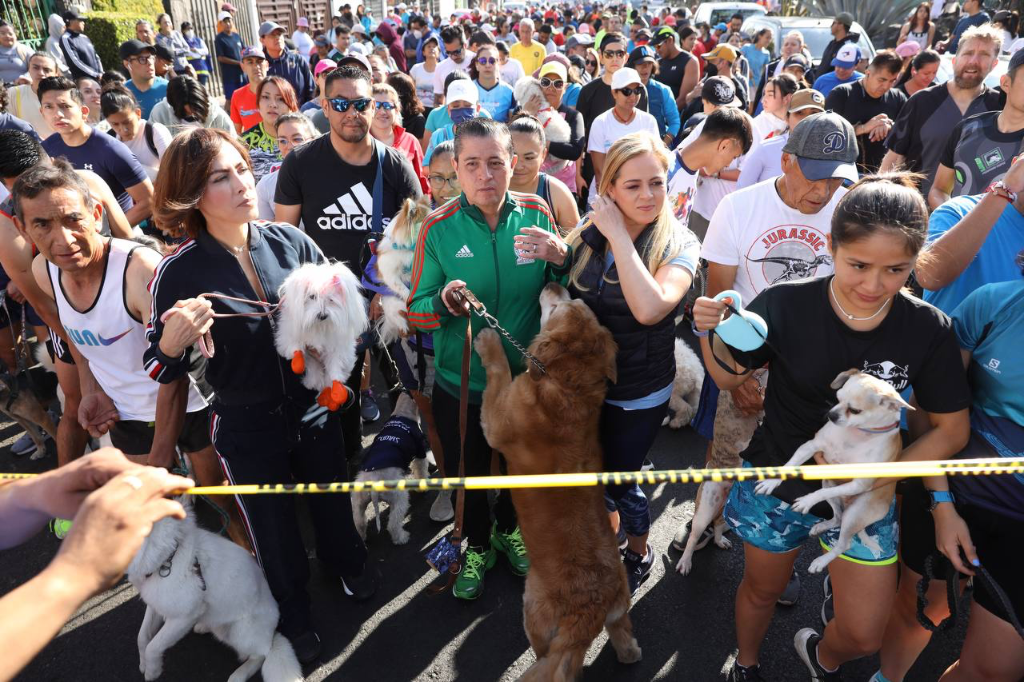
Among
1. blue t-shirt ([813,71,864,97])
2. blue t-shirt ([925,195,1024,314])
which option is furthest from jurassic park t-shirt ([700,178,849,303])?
blue t-shirt ([813,71,864,97])

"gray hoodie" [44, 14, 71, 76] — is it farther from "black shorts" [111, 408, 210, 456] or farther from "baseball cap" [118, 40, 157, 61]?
"black shorts" [111, 408, 210, 456]

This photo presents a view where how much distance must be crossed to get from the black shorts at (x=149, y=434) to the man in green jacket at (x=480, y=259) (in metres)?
1.23

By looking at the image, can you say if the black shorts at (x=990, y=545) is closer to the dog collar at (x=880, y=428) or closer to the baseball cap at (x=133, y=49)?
the dog collar at (x=880, y=428)

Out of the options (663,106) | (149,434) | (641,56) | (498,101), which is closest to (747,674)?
(149,434)

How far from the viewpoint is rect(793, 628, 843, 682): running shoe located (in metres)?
2.58

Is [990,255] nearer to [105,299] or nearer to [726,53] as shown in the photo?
[105,299]

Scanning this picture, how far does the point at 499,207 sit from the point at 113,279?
70.9 inches

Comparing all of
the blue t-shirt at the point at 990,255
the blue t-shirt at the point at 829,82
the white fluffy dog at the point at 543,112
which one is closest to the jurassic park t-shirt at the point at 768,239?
the blue t-shirt at the point at 990,255

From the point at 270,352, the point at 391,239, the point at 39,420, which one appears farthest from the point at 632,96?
the point at 39,420

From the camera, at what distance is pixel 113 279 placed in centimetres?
280

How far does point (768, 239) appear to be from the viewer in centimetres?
304

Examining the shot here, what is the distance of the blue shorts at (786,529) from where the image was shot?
7.13ft

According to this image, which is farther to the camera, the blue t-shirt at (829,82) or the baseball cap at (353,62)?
the blue t-shirt at (829,82)

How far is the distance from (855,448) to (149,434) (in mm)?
3180
